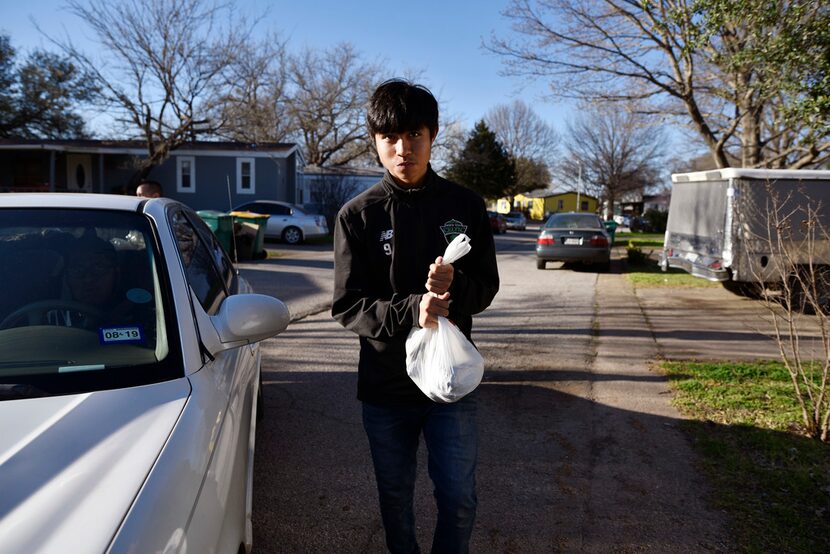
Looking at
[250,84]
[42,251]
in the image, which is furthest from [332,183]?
[42,251]

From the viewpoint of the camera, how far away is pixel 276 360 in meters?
6.47

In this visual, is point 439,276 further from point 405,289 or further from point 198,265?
point 198,265

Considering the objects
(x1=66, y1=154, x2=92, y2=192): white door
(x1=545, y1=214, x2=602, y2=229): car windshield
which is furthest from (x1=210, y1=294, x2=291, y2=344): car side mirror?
(x1=66, y1=154, x2=92, y2=192): white door

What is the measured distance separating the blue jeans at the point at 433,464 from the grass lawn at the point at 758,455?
1654mm

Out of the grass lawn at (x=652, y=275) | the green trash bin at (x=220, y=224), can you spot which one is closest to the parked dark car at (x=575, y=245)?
the grass lawn at (x=652, y=275)

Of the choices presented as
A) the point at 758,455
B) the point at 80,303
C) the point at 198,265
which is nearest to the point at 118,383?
the point at 80,303

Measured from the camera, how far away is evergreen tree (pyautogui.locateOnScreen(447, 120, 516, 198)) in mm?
50188

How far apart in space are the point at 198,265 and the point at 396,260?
132 centimetres

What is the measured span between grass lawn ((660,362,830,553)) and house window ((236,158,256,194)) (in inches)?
1001

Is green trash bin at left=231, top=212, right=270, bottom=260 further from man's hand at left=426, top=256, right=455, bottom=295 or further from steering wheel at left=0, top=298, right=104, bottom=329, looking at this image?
man's hand at left=426, top=256, right=455, bottom=295

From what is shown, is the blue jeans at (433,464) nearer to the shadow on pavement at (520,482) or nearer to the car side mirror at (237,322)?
the car side mirror at (237,322)

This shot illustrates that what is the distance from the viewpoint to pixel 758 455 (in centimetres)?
417

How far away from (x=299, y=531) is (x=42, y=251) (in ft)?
5.66

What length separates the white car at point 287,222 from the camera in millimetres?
23016
